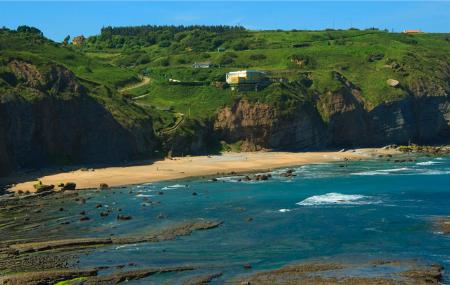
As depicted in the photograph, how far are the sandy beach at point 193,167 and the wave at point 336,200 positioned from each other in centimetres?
2888

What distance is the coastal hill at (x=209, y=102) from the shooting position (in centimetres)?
10619

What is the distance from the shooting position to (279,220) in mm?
62344

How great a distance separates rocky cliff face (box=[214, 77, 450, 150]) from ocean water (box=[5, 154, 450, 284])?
3359 cm

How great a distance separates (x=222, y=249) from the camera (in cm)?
5028

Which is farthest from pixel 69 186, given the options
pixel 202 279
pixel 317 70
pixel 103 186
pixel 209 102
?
pixel 317 70

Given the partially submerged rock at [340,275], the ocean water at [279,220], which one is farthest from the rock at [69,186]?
the partially submerged rock at [340,275]

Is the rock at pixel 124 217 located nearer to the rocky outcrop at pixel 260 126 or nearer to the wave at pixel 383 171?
the wave at pixel 383 171

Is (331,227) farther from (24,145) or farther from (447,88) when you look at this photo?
(447,88)

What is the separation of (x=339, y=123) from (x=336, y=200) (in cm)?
7470

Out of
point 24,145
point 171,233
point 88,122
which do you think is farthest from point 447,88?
point 171,233

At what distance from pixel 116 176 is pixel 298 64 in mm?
90043

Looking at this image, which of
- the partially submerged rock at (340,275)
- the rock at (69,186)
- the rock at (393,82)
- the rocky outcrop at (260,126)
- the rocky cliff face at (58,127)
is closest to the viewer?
the partially submerged rock at (340,275)

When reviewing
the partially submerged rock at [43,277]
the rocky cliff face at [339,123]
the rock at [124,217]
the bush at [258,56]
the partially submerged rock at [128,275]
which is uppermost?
the bush at [258,56]

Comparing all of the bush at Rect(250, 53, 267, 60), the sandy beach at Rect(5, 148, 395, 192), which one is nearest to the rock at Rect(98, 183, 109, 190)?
the sandy beach at Rect(5, 148, 395, 192)
